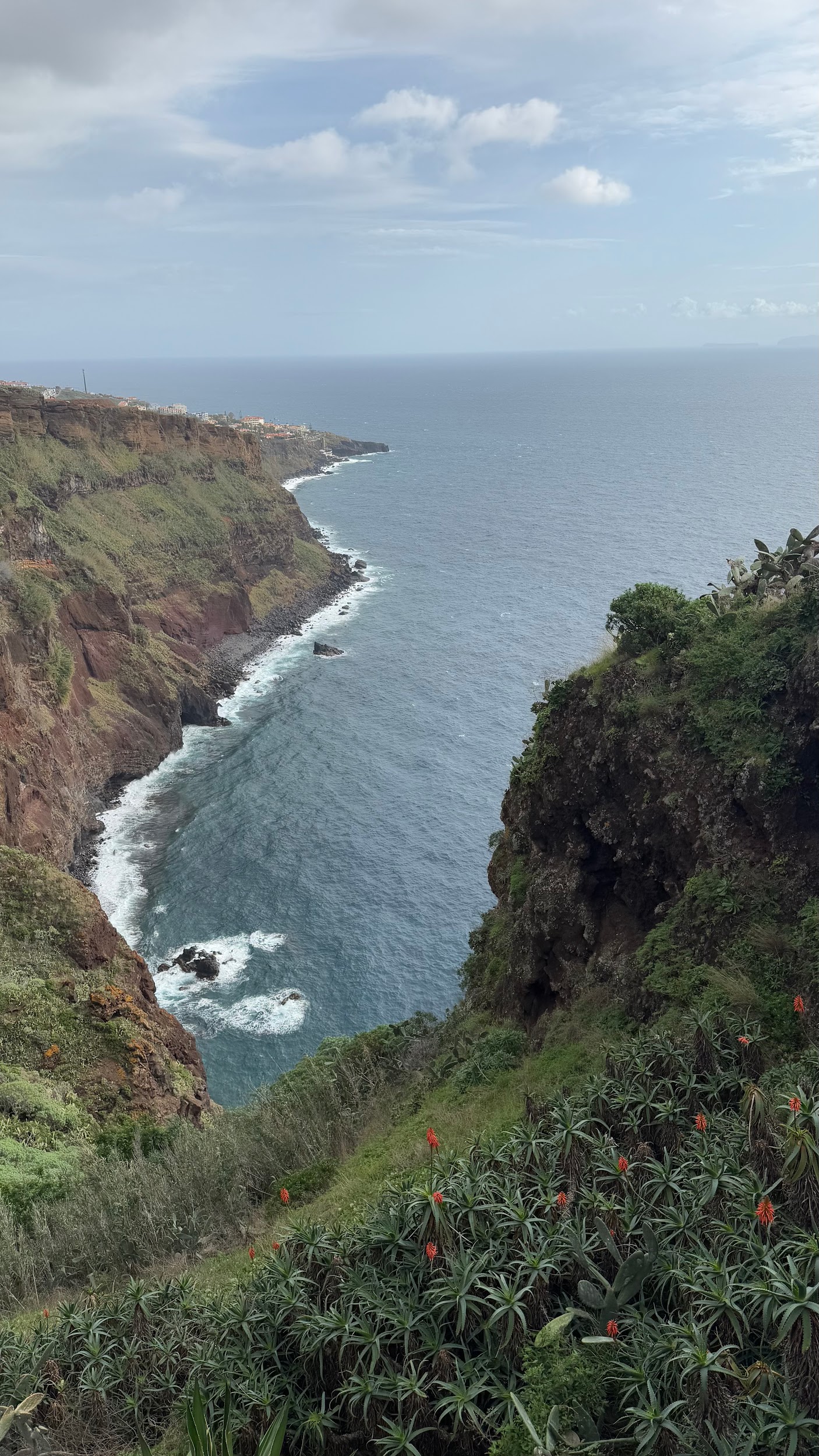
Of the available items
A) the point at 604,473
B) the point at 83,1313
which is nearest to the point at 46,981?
the point at 83,1313

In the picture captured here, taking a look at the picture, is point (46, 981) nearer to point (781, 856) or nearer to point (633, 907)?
point (633, 907)

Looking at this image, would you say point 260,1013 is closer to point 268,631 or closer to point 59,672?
point 59,672

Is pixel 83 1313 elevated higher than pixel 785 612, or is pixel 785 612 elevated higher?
pixel 785 612

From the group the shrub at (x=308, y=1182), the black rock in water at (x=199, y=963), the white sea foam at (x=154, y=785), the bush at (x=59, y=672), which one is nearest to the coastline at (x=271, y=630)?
the white sea foam at (x=154, y=785)

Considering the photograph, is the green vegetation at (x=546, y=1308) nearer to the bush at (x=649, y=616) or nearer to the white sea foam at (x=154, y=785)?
the bush at (x=649, y=616)

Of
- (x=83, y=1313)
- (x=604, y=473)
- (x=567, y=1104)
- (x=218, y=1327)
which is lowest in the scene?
(x=83, y=1313)

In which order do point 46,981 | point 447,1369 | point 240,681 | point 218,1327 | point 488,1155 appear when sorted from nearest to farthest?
1. point 447,1369
2. point 218,1327
3. point 488,1155
4. point 46,981
5. point 240,681

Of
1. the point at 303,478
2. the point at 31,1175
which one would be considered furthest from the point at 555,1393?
the point at 303,478
